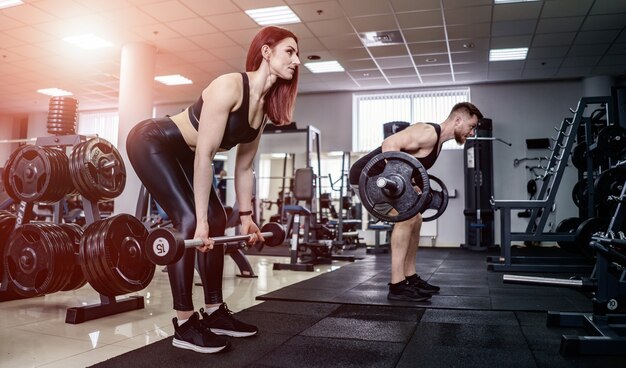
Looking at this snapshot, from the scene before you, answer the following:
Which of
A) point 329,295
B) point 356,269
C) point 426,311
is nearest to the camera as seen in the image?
point 426,311

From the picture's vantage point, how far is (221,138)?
145cm

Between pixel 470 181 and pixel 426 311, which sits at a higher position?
pixel 470 181

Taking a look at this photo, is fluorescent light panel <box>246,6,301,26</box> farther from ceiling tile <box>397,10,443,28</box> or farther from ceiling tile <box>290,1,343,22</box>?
ceiling tile <box>397,10,443,28</box>

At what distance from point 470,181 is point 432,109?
1.55 metres

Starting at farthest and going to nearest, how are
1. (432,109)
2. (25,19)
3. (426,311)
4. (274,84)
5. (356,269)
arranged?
1. (432,109)
2. (25,19)
3. (356,269)
4. (426,311)
5. (274,84)

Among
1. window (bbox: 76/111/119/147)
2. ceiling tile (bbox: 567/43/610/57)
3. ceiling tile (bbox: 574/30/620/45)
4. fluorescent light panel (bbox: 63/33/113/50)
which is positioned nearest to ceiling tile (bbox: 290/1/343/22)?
fluorescent light panel (bbox: 63/33/113/50)

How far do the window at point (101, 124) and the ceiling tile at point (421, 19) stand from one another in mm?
6743

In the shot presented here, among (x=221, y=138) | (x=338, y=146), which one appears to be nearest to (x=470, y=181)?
(x=338, y=146)

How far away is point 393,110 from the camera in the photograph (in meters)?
7.84

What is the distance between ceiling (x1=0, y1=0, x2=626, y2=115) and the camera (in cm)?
476

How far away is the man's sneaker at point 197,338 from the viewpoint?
1.52m

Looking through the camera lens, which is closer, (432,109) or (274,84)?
(274,84)

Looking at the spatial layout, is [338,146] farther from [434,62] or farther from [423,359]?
[423,359]

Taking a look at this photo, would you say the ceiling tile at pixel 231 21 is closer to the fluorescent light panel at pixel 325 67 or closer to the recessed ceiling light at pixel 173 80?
the fluorescent light panel at pixel 325 67
